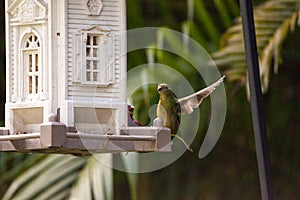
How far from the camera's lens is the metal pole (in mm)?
2418

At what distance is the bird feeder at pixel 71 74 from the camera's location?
2.96 meters

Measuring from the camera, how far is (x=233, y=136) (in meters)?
5.52

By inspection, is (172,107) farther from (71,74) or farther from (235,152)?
(235,152)

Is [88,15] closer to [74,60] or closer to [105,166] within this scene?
[74,60]

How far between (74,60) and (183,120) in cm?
162

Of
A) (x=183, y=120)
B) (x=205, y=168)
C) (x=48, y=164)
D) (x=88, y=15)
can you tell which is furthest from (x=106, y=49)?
(x=205, y=168)

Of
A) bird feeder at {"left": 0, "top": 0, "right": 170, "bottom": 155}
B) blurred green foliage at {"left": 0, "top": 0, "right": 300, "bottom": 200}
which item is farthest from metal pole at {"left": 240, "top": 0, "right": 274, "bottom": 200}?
blurred green foliage at {"left": 0, "top": 0, "right": 300, "bottom": 200}

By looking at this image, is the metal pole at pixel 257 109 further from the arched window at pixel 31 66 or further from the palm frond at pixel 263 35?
the palm frond at pixel 263 35

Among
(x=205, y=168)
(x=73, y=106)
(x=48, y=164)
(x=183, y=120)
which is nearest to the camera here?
(x=73, y=106)

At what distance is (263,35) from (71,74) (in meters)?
1.87

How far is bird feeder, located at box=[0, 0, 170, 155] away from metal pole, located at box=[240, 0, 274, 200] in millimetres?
546

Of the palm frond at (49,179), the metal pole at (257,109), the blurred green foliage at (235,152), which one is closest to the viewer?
the metal pole at (257,109)

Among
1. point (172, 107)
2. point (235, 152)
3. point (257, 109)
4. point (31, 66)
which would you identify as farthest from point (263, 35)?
point (257, 109)

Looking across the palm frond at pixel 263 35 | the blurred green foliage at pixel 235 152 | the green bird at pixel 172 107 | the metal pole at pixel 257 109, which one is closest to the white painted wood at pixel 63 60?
the green bird at pixel 172 107
